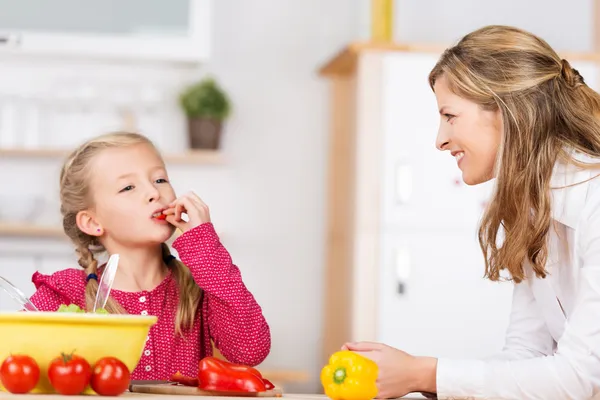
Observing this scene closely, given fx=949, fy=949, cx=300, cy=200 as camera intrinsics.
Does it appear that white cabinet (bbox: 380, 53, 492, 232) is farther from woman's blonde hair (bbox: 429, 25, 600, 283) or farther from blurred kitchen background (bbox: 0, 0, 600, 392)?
woman's blonde hair (bbox: 429, 25, 600, 283)

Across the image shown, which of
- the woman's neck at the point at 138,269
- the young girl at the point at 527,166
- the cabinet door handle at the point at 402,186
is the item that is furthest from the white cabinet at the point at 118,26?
the young girl at the point at 527,166

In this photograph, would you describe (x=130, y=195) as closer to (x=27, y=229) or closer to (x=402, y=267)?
(x=402, y=267)

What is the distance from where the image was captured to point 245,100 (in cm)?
400

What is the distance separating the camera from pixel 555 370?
1428 mm

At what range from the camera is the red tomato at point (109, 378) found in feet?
4.36

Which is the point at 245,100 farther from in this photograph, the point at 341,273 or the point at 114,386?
the point at 114,386

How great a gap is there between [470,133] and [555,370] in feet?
1.47

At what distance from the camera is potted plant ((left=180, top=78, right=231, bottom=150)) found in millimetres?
3729

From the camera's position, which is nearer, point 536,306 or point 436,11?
point 536,306

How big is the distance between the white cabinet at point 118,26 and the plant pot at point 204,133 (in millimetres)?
319

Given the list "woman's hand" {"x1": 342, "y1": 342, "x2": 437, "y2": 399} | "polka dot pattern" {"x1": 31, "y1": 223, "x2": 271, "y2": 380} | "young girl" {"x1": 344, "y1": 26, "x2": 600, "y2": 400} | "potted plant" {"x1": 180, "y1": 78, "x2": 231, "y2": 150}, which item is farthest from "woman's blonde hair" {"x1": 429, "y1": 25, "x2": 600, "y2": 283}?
"potted plant" {"x1": 180, "y1": 78, "x2": 231, "y2": 150}

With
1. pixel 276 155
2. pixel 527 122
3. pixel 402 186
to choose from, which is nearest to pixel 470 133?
pixel 527 122

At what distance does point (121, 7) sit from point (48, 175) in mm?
797

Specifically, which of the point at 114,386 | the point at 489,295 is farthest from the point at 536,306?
the point at 489,295
